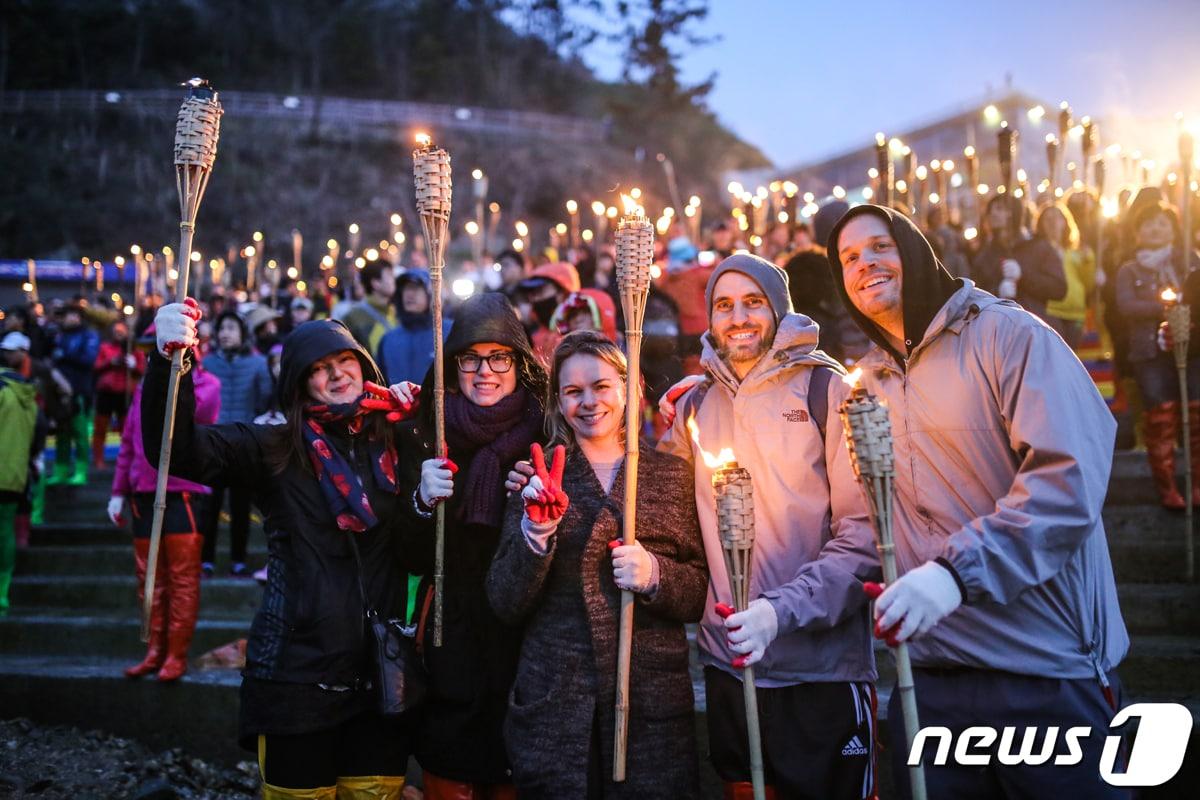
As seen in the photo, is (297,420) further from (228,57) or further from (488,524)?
(228,57)

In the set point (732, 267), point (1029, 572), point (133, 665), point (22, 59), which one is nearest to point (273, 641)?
point (732, 267)

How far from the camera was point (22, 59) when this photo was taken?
54.1 metres

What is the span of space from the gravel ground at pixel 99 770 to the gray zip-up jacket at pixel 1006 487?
14.0 ft

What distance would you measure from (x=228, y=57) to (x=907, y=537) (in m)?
70.0

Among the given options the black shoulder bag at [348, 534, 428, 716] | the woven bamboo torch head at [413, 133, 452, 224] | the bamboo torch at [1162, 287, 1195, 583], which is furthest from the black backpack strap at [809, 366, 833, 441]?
the bamboo torch at [1162, 287, 1195, 583]

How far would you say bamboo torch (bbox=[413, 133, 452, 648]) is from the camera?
340 cm

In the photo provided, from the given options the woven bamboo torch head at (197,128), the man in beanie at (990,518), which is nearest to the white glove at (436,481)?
the woven bamboo torch head at (197,128)

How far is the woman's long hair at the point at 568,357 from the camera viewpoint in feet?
11.0

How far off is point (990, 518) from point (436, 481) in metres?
1.79

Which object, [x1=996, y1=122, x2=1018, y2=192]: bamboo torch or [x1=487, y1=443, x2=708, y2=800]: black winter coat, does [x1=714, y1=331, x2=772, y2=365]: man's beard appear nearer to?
[x1=487, y1=443, x2=708, y2=800]: black winter coat

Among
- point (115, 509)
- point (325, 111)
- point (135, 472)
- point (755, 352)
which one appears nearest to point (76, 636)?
point (135, 472)

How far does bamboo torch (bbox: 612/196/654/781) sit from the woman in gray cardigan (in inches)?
2.8

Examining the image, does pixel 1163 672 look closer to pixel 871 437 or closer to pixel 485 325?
pixel 871 437

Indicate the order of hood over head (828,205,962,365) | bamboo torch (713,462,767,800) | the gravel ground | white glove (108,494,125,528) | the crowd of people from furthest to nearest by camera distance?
white glove (108,494,125,528)
the gravel ground
hood over head (828,205,962,365)
bamboo torch (713,462,767,800)
the crowd of people
